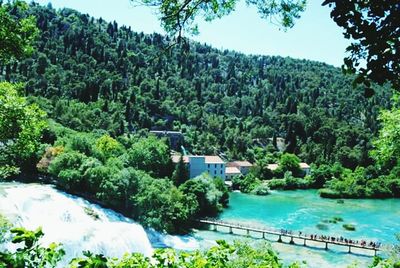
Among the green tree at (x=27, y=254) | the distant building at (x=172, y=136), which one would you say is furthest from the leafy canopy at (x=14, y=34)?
the distant building at (x=172, y=136)

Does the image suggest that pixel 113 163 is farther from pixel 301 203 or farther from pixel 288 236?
pixel 301 203

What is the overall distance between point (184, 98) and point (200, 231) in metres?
81.5

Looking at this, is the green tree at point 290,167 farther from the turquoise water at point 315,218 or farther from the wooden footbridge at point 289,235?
the wooden footbridge at point 289,235

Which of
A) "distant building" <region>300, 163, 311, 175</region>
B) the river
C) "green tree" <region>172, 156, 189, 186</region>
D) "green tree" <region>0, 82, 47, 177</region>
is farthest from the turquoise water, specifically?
"green tree" <region>0, 82, 47, 177</region>

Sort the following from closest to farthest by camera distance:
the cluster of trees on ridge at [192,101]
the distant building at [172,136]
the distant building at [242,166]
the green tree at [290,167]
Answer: the green tree at [290,167], the distant building at [242,166], the cluster of trees on ridge at [192,101], the distant building at [172,136]

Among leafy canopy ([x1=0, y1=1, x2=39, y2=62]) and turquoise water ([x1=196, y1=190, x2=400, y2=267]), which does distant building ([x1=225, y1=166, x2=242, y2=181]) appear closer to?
turquoise water ([x1=196, y1=190, x2=400, y2=267])

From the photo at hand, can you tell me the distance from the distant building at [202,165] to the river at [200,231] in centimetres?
820

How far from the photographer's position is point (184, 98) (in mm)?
120375

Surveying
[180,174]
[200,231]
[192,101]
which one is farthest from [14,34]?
[192,101]

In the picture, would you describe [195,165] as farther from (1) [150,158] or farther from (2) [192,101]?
(2) [192,101]

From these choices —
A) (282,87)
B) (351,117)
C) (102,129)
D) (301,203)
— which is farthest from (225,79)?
(301,203)

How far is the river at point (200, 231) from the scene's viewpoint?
26844 mm

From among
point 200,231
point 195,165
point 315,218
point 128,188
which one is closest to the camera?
point 128,188

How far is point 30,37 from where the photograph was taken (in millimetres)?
10719
